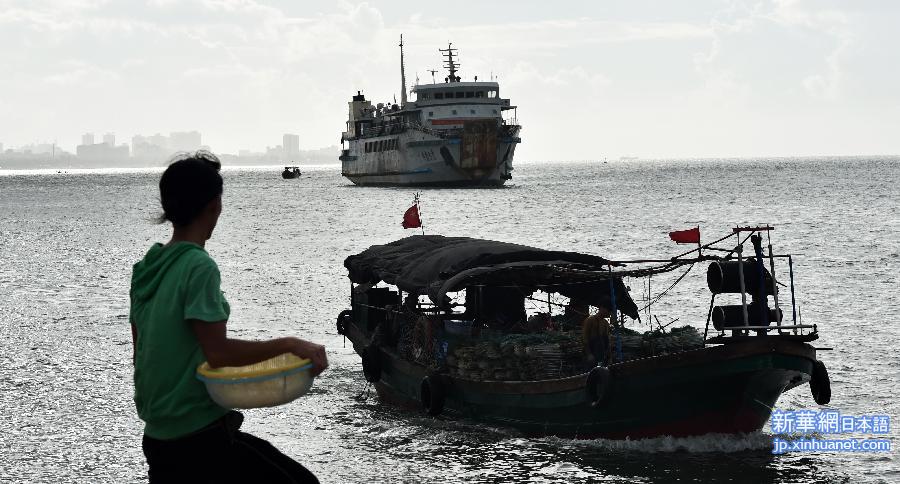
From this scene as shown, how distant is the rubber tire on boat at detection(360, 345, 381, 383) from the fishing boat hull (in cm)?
394

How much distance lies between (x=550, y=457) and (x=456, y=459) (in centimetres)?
135

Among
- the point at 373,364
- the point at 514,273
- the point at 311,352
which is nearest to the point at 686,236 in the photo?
the point at 514,273

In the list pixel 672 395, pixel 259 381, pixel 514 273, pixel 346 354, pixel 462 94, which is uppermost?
pixel 462 94

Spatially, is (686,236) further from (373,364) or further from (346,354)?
(346,354)

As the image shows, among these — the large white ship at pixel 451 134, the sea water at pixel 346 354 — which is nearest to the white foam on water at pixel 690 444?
the sea water at pixel 346 354

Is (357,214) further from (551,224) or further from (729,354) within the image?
(729,354)

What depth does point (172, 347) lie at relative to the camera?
3734 mm

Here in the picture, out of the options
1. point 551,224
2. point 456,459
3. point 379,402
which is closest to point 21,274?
point 379,402

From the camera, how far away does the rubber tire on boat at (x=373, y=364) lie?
66.2 ft

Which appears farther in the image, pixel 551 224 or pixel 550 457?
pixel 551 224

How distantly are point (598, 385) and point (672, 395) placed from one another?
102 cm

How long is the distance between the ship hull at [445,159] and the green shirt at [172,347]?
10598 centimetres

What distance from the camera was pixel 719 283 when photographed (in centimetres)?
1498

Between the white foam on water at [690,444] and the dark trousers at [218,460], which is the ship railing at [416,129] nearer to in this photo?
the white foam on water at [690,444]
